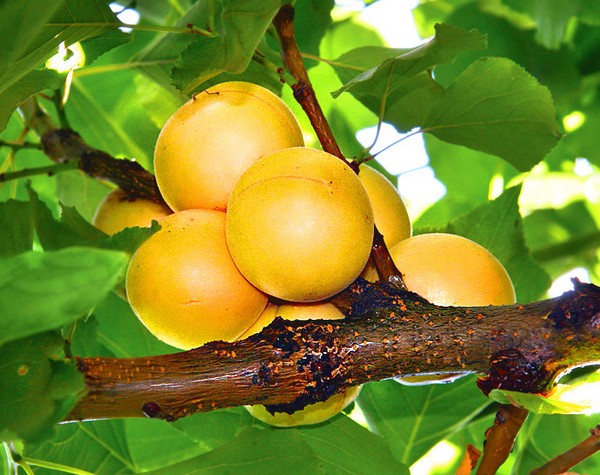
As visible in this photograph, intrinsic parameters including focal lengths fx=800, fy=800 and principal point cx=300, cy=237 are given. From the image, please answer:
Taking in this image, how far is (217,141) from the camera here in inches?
43.8

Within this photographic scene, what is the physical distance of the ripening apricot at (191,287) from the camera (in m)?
1.05

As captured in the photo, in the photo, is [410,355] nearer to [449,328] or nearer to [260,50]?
[449,328]

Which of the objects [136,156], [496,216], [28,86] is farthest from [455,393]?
[28,86]

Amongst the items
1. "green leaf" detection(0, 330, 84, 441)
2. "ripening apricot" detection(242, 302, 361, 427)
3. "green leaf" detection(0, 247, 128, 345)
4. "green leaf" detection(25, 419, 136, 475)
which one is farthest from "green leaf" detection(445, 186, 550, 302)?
"green leaf" detection(0, 247, 128, 345)

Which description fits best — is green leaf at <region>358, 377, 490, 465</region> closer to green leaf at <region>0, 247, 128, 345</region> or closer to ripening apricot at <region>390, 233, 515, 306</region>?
ripening apricot at <region>390, 233, 515, 306</region>

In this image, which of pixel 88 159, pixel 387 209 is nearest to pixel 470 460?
pixel 387 209

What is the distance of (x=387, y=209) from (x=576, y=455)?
442mm

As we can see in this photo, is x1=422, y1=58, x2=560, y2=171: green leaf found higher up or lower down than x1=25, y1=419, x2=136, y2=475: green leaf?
higher up

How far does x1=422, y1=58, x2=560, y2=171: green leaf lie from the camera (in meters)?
1.25

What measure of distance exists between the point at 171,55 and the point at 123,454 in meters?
0.71

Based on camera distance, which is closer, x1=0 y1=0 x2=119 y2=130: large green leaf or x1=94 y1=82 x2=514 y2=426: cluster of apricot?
x1=0 y1=0 x2=119 y2=130: large green leaf

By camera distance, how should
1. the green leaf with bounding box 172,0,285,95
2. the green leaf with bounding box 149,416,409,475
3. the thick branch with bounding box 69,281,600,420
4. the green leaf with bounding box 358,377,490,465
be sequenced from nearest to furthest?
1. the thick branch with bounding box 69,281,600,420
2. the green leaf with bounding box 172,0,285,95
3. the green leaf with bounding box 149,416,409,475
4. the green leaf with bounding box 358,377,490,465

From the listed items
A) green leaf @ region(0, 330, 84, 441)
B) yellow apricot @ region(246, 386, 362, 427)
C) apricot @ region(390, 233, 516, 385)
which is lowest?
green leaf @ region(0, 330, 84, 441)

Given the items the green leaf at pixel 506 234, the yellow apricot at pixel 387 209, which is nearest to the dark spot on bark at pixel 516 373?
the yellow apricot at pixel 387 209
